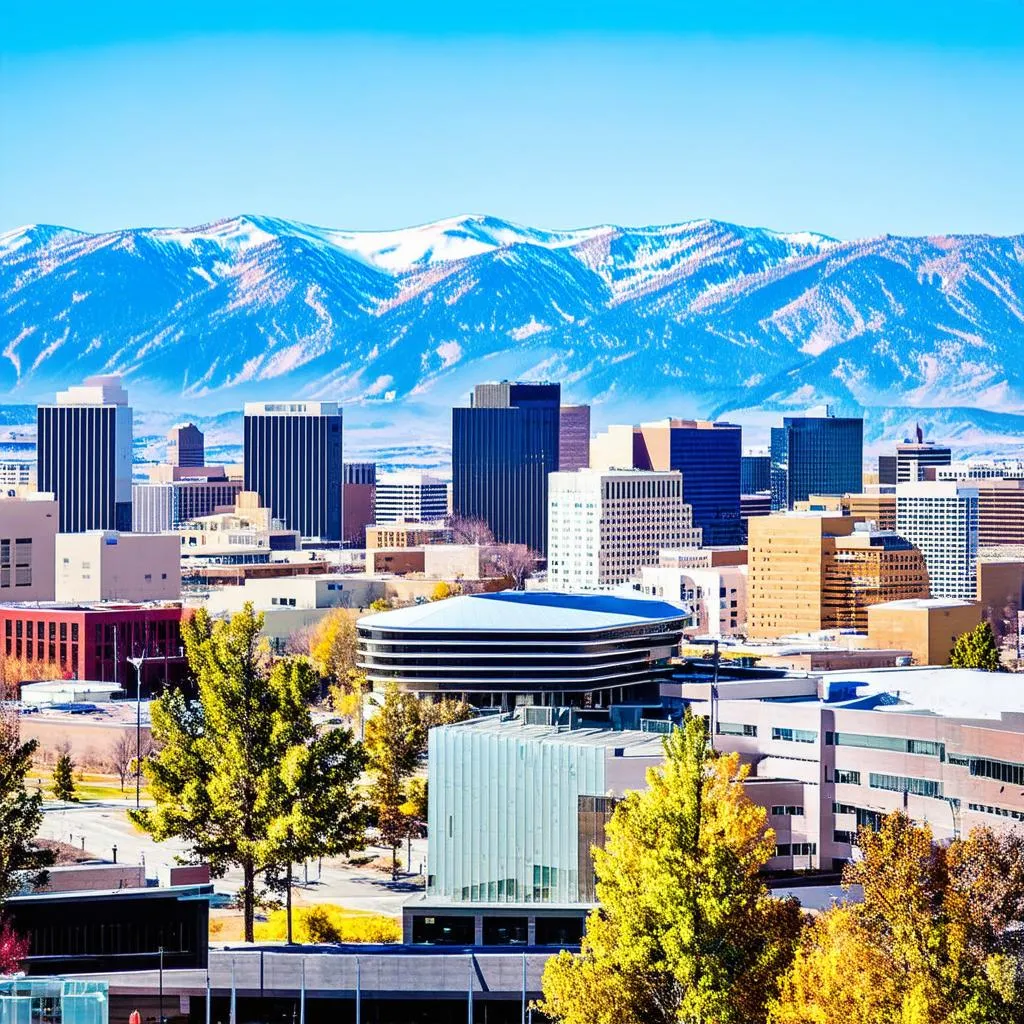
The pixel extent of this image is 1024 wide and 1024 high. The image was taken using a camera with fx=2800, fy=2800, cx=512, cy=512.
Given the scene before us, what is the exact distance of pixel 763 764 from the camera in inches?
3497

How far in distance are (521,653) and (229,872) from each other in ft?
136

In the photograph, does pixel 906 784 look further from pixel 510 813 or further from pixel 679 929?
pixel 679 929

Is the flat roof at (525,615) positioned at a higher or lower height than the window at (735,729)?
higher

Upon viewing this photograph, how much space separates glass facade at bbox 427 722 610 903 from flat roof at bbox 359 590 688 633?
49945mm

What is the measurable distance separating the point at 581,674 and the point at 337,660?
1665 inches

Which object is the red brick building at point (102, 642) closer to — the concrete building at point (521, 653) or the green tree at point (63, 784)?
the concrete building at point (521, 653)

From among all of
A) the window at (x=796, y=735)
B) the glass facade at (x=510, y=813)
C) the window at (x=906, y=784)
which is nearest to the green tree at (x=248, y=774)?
the glass facade at (x=510, y=813)

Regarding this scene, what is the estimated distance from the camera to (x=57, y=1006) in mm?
45250

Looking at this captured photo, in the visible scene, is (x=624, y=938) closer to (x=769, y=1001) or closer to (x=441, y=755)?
(x=769, y=1001)

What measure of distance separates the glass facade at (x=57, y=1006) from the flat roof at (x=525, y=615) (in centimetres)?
8648

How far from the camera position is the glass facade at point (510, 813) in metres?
78.2

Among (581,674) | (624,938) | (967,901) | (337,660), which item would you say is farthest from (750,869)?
(337,660)

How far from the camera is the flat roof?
439 ft

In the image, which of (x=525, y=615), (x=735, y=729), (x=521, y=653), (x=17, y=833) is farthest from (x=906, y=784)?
(x=525, y=615)
